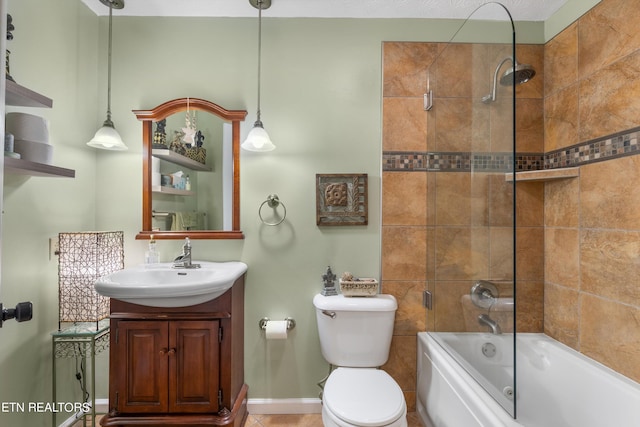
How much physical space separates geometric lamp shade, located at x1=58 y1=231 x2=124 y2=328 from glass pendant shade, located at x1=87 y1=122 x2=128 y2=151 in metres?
0.52

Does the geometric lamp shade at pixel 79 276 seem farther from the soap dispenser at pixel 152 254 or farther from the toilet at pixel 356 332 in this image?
the toilet at pixel 356 332

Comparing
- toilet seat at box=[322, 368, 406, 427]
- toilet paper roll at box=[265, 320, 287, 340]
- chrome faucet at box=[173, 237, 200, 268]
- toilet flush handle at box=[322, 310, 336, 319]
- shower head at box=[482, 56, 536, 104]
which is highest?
shower head at box=[482, 56, 536, 104]

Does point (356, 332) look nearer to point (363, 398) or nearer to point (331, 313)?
point (331, 313)

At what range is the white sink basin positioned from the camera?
4.59ft

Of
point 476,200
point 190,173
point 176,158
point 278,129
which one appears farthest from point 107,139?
point 476,200

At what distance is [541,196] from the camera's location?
1.91 meters

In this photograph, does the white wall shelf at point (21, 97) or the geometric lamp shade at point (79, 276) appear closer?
the white wall shelf at point (21, 97)

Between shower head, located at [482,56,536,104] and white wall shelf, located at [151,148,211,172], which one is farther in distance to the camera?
white wall shelf, located at [151,148,211,172]

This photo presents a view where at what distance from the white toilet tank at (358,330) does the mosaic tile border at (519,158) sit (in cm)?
83

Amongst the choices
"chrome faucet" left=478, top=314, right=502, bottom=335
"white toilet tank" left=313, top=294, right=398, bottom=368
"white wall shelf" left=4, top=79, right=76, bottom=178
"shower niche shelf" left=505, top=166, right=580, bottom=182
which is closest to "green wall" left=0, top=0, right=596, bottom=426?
"white toilet tank" left=313, top=294, right=398, bottom=368

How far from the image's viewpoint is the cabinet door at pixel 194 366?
156 cm

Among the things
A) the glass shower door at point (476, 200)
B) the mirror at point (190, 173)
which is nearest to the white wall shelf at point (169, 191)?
the mirror at point (190, 173)

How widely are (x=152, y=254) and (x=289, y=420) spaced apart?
1304 millimetres

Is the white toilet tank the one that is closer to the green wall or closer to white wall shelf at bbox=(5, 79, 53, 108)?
the green wall
